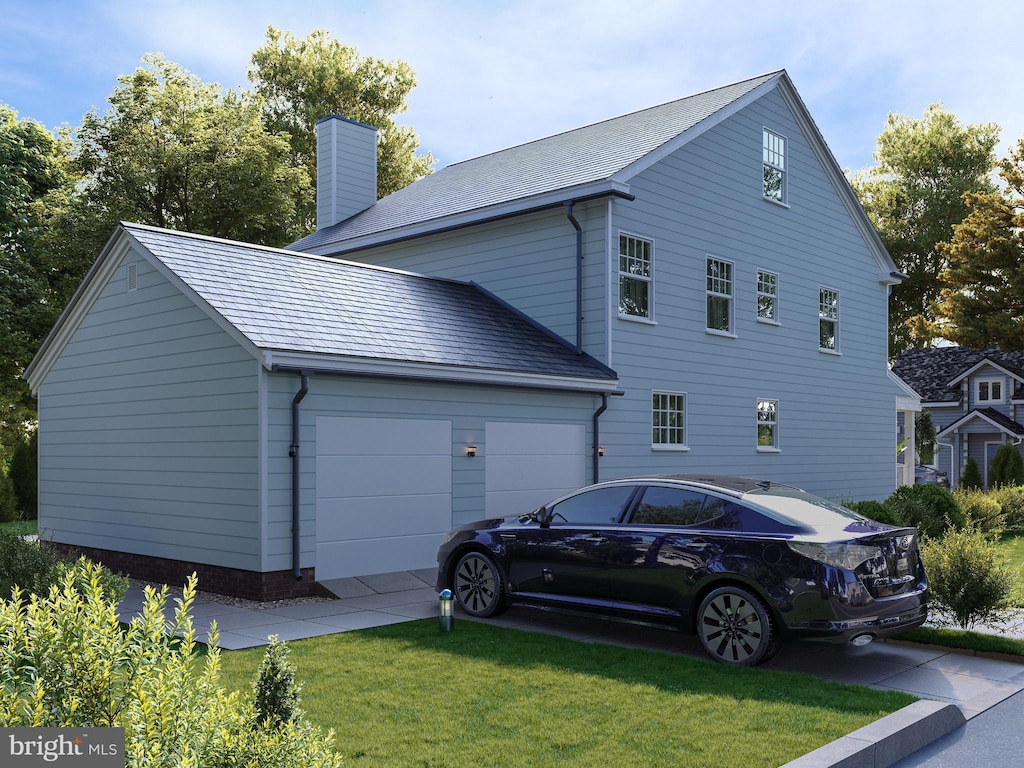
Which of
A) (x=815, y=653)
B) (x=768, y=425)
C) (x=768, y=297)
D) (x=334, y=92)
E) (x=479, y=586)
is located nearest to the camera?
(x=815, y=653)

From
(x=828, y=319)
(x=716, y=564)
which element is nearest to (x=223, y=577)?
(x=716, y=564)

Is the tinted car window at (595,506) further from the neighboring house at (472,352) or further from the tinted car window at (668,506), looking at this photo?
the neighboring house at (472,352)

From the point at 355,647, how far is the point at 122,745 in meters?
5.61

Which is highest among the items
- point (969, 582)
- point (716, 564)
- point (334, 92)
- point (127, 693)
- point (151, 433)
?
point (334, 92)

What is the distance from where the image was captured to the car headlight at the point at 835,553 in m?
7.80

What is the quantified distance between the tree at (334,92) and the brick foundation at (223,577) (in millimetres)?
30095

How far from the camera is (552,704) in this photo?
22.6ft

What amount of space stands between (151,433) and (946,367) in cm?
4156

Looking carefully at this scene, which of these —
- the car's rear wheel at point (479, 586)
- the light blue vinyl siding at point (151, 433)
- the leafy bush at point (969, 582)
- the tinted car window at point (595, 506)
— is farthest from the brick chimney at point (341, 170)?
the leafy bush at point (969, 582)

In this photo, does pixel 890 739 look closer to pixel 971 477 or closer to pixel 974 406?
pixel 971 477

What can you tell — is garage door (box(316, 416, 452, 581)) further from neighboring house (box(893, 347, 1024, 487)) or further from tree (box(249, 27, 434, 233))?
neighboring house (box(893, 347, 1024, 487))

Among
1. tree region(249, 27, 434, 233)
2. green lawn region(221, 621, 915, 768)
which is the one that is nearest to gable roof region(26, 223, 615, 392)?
green lawn region(221, 621, 915, 768)

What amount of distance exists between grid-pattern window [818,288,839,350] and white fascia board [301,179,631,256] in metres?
7.89

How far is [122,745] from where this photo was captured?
10.9 ft
